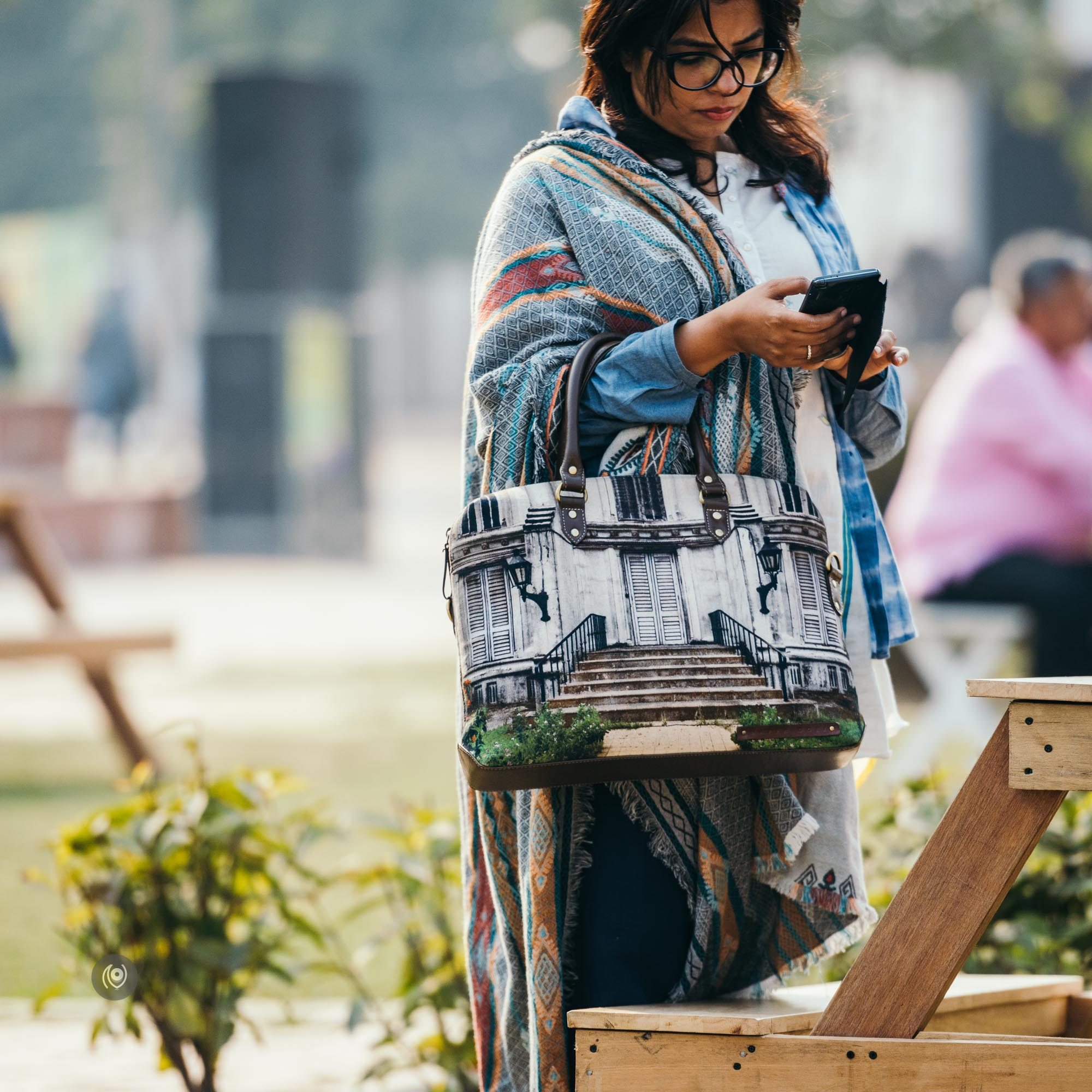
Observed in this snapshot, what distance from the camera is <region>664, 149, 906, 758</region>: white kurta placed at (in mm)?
2193

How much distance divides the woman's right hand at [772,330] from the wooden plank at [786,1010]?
72 cm

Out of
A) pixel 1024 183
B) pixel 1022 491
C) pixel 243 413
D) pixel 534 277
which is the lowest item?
pixel 534 277

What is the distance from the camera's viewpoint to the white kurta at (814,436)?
2.19 metres

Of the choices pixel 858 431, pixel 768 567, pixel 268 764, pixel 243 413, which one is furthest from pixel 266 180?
pixel 768 567

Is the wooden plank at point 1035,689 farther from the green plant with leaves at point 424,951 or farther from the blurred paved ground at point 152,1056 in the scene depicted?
the blurred paved ground at point 152,1056

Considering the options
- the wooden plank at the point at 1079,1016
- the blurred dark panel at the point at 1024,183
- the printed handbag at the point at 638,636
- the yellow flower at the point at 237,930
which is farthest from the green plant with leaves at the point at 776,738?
the blurred dark panel at the point at 1024,183

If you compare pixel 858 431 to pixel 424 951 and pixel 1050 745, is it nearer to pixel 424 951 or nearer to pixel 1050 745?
pixel 1050 745

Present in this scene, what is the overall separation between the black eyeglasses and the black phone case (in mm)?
343

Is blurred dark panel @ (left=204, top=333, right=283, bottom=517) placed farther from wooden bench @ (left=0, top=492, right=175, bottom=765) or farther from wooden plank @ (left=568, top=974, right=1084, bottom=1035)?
wooden plank @ (left=568, top=974, right=1084, bottom=1035)

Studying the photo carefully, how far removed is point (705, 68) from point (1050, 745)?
2.82 feet

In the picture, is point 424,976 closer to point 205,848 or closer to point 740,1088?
point 205,848

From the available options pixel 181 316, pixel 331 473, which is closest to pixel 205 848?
pixel 331 473

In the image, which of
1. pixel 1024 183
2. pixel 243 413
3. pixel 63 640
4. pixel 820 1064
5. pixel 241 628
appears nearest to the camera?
pixel 820 1064

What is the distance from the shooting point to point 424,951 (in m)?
3.03
